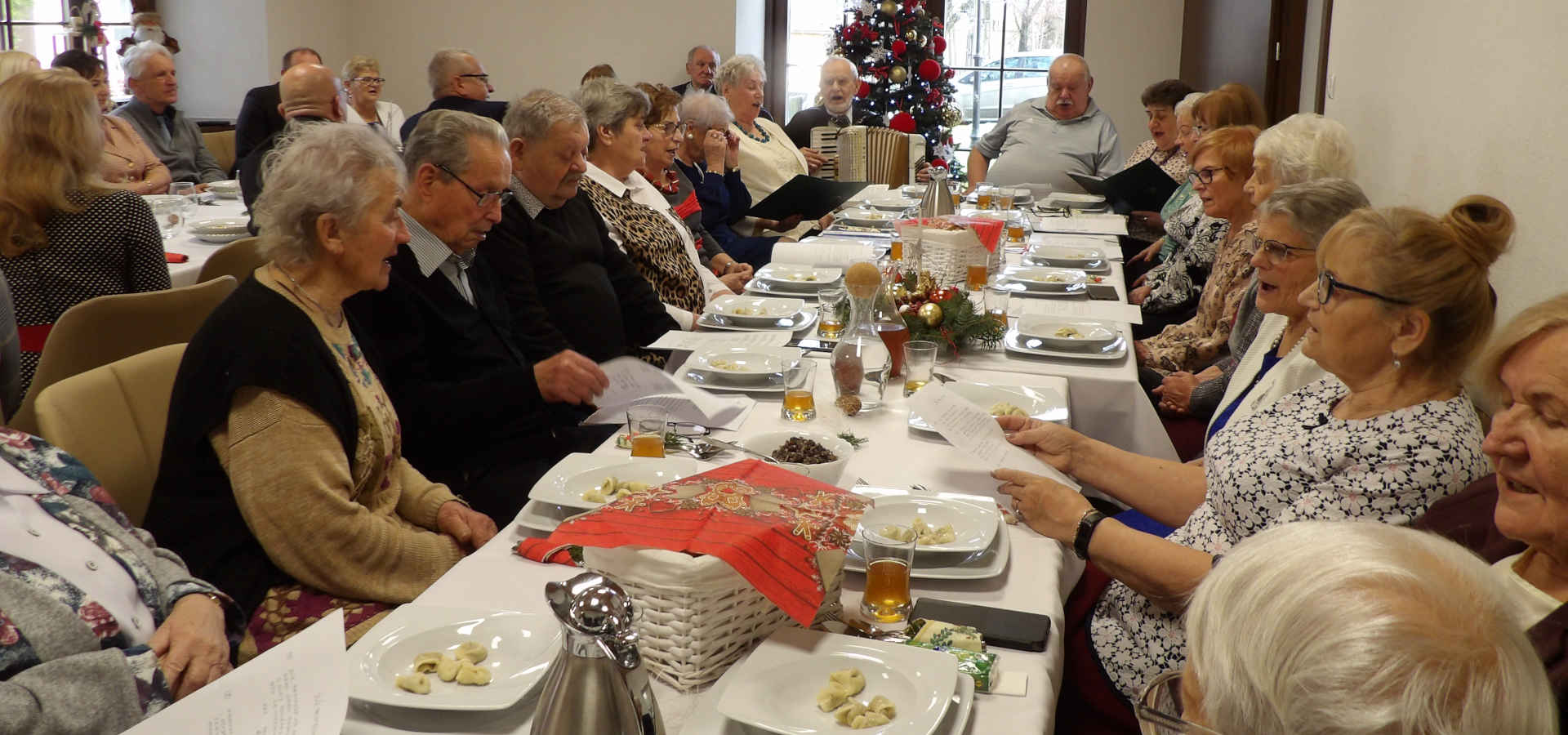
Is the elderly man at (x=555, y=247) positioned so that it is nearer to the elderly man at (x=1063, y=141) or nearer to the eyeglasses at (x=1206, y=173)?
the eyeglasses at (x=1206, y=173)

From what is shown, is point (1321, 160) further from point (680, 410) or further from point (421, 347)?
point (421, 347)

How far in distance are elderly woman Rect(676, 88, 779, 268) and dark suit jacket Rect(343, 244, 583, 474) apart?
8.37 feet

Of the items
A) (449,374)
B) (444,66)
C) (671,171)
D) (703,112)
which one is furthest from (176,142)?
(449,374)

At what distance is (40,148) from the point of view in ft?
10.0

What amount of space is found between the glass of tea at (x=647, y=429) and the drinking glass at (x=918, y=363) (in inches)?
23.0

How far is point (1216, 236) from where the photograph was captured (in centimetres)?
399

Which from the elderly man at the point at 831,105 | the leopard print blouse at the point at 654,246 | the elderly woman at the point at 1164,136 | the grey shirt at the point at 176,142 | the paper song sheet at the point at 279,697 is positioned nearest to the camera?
the paper song sheet at the point at 279,697

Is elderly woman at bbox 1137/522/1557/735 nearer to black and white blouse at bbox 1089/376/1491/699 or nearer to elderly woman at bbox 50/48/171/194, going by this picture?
black and white blouse at bbox 1089/376/1491/699

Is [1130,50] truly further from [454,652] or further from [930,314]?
[454,652]

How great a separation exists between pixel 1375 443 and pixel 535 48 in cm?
840

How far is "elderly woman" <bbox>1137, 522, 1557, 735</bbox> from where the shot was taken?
0.82 m

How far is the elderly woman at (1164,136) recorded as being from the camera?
5.68 meters

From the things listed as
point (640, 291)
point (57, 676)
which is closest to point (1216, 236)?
point (640, 291)

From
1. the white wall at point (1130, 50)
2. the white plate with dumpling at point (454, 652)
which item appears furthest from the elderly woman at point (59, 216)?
the white wall at point (1130, 50)
